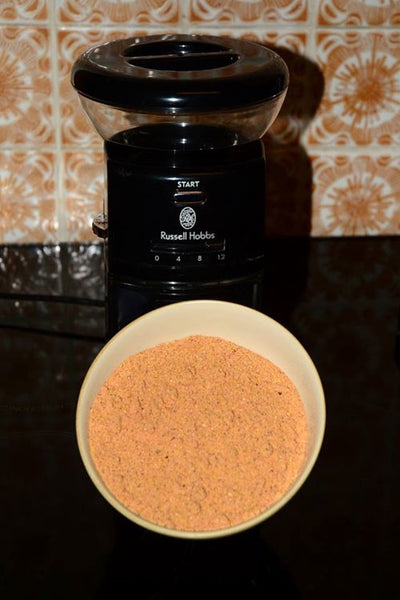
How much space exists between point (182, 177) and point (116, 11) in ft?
1.10

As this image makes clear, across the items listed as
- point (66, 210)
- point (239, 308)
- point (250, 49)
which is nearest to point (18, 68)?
point (66, 210)

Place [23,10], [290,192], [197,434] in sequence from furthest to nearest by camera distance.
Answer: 1. [290,192]
2. [23,10]
3. [197,434]

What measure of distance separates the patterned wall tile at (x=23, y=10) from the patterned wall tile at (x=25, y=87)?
1 cm

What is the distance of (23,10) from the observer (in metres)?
0.97

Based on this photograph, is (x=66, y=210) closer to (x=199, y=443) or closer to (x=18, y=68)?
(x=18, y=68)

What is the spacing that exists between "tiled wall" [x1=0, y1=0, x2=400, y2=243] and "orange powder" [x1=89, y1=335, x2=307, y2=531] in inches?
15.4

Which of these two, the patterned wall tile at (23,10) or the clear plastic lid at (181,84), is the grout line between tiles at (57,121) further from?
the clear plastic lid at (181,84)

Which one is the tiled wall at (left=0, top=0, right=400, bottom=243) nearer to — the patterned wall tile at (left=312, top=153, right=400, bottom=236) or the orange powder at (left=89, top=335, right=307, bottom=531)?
the patterned wall tile at (left=312, top=153, right=400, bottom=236)

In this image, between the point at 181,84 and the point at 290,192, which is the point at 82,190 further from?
the point at 181,84

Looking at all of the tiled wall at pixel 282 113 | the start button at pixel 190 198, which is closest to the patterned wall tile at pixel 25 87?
the tiled wall at pixel 282 113

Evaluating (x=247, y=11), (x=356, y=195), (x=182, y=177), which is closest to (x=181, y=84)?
(x=182, y=177)

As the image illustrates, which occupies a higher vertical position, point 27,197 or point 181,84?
point 181,84

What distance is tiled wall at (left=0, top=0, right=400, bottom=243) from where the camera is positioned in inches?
38.8

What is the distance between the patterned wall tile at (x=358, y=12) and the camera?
1000 mm
